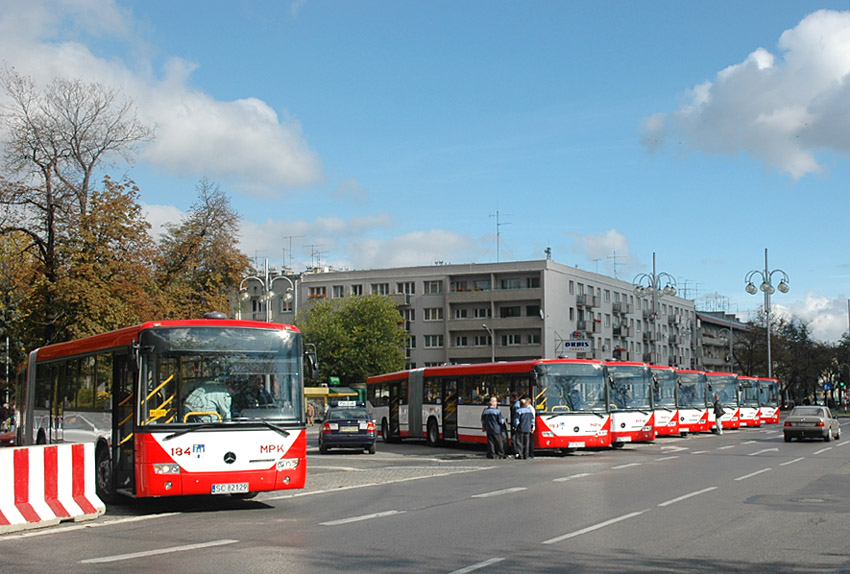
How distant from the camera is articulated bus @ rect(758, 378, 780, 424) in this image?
5793 centimetres

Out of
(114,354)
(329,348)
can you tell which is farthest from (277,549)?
(329,348)

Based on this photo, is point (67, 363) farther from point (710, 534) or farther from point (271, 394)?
point (710, 534)

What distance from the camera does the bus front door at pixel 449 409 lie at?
34375 millimetres

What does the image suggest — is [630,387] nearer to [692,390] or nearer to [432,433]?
[432,433]

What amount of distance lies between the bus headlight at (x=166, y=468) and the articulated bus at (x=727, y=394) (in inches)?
1505

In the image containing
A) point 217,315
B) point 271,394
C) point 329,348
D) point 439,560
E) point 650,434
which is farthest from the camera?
point 329,348

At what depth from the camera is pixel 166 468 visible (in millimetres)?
13906

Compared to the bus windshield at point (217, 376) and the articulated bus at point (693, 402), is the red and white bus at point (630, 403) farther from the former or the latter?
the bus windshield at point (217, 376)

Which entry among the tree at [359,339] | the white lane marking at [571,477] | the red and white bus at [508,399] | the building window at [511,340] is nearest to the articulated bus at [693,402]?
the red and white bus at [508,399]

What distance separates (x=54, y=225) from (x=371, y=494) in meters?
23.2

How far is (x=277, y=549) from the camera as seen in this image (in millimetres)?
10508

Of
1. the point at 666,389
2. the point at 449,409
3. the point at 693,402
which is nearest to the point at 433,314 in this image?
the point at 693,402

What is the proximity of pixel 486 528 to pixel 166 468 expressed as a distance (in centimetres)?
489

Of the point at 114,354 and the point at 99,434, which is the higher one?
the point at 114,354
